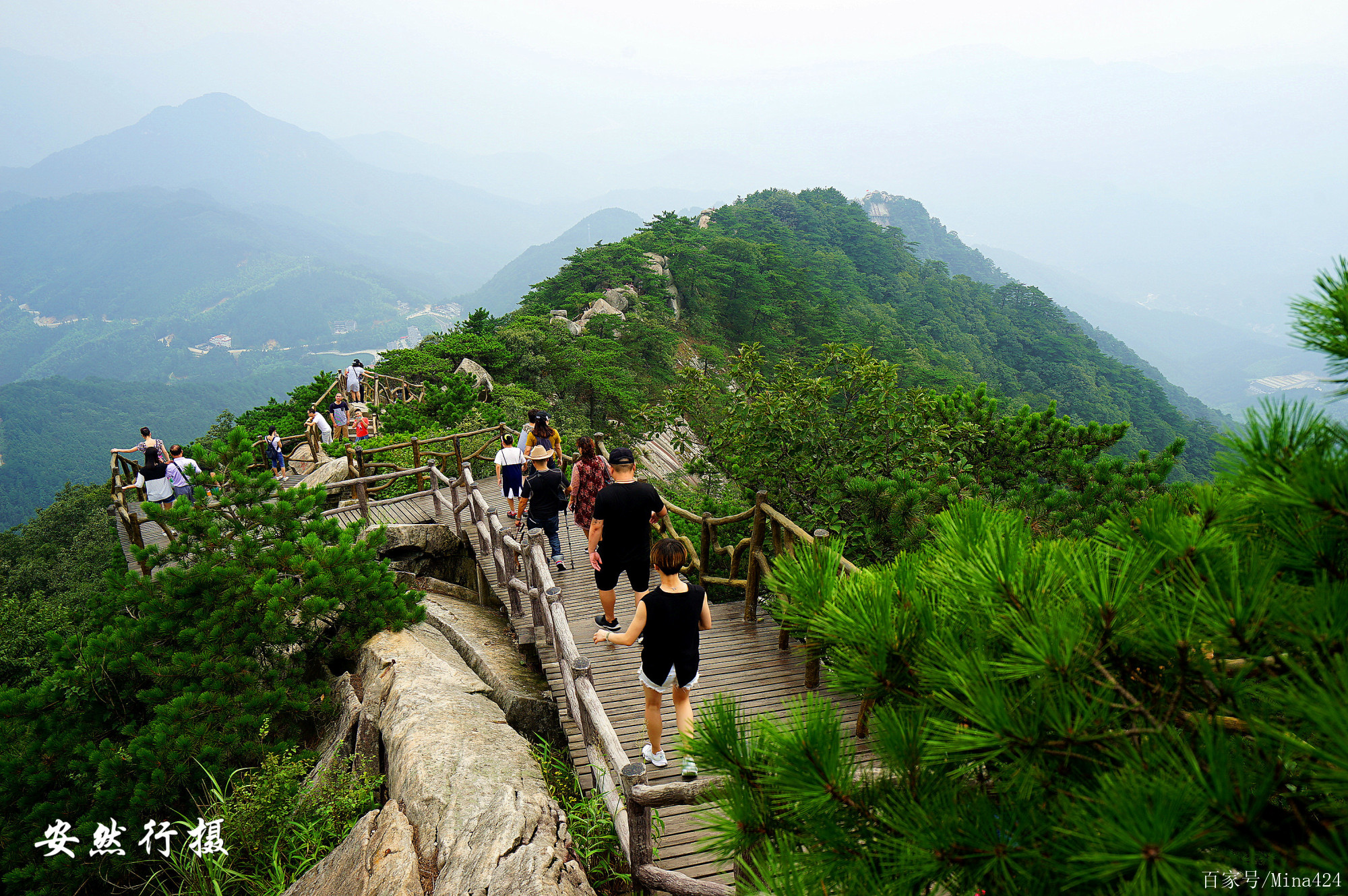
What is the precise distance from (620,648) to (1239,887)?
16.3 ft

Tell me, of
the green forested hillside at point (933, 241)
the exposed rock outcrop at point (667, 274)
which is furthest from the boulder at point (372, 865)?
the green forested hillside at point (933, 241)

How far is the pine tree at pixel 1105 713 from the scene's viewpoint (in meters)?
1.11

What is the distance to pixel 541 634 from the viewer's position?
6.09m

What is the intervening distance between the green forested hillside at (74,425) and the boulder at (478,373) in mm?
77886

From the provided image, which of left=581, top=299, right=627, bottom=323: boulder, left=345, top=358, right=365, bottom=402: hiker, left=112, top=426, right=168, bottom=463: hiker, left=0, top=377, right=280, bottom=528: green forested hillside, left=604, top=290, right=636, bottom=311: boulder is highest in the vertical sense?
left=604, top=290, right=636, bottom=311: boulder

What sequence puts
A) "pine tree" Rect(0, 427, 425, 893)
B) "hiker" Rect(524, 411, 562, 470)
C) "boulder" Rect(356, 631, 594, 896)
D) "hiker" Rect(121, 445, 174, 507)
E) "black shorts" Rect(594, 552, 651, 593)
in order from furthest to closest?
"hiker" Rect(121, 445, 174, 507) → "hiker" Rect(524, 411, 562, 470) → "black shorts" Rect(594, 552, 651, 593) → "pine tree" Rect(0, 427, 425, 893) → "boulder" Rect(356, 631, 594, 896)

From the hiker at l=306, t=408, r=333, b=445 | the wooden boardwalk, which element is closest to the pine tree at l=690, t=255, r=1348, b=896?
the wooden boardwalk

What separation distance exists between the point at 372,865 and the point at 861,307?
50.5m

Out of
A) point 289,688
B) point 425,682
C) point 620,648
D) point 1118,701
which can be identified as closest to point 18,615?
point 289,688

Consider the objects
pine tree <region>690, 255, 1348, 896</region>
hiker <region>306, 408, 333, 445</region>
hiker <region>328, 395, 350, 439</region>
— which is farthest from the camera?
hiker <region>328, 395, 350, 439</region>

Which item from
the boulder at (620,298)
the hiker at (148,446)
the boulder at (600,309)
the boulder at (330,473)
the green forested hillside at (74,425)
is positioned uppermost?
the boulder at (620,298)

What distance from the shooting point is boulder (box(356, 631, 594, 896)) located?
134 inches

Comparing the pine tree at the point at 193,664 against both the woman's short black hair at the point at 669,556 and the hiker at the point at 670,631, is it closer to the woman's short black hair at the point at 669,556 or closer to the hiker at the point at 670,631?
the hiker at the point at 670,631

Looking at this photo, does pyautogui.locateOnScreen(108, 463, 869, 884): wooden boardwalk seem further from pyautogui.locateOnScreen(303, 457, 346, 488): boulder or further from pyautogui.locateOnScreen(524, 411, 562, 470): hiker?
pyautogui.locateOnScreen(303, 457, 346, 488): boulder
